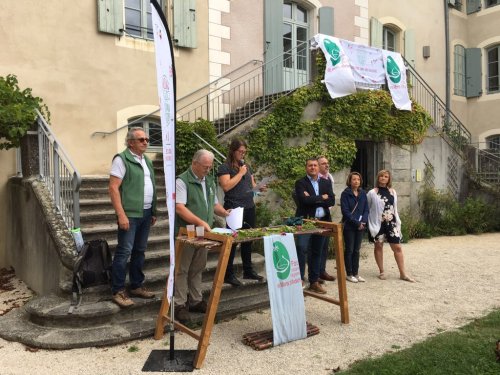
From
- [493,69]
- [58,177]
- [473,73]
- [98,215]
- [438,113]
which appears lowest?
[98,215]

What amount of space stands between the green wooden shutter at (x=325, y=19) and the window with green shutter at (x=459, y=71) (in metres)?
5.91

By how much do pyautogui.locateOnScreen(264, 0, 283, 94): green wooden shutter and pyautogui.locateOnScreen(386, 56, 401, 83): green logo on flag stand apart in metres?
2.33

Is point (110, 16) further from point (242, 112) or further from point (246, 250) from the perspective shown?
point (246, 250)

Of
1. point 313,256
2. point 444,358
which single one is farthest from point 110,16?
point 444,358

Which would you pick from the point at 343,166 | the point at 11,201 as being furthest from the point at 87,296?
the point at 343,166

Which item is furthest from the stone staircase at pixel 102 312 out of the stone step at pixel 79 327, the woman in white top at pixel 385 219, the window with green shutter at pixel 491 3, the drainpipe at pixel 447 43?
the window with green shutter at pixel 491 3

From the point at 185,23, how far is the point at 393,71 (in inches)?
181

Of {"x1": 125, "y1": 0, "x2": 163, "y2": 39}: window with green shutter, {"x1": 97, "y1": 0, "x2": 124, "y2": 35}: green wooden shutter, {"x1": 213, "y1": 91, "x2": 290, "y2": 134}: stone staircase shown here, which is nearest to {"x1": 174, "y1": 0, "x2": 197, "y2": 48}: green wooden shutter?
{"x1": 125, "y1": 0, "x2": 163, "y2": 39}: window with green shutter

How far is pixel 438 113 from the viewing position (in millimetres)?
13000

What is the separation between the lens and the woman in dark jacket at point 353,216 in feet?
19.3

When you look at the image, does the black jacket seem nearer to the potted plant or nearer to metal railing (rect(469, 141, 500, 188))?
the potted plant

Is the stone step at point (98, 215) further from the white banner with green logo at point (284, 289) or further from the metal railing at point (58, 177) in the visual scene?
the white banner with green logo at point (284, 289)

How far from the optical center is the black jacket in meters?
5.36

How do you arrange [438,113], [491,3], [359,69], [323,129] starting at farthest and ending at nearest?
[491,3]
[438,113]
[359,69]
[323,129]
